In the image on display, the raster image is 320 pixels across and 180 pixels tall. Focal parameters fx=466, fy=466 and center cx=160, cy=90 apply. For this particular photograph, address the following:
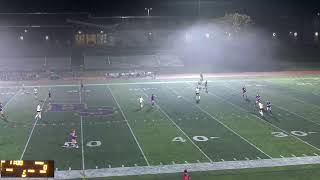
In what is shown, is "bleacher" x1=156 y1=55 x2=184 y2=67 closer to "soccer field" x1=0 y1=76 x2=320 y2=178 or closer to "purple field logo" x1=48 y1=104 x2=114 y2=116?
"soccer field" x1=0 y1=76 x2=320 y2=178

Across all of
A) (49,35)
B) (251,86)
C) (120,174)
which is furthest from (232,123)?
(49,35)

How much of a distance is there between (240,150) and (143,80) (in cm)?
3093

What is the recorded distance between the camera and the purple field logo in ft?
106

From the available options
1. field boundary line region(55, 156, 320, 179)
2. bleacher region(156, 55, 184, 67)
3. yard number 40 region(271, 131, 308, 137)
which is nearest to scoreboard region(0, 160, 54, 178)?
field boundary line region(55, 156, 320, 179)

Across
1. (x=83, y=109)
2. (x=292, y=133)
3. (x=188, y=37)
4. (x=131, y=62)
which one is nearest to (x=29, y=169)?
(x=292, y=133)

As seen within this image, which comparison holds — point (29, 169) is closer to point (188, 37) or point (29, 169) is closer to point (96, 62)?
point (96, 62)

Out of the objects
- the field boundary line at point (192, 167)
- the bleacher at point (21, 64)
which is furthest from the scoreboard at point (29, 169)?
the bleacher at point (21, 64)

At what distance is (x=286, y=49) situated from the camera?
80.9 m

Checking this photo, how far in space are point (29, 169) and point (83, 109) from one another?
22.5m

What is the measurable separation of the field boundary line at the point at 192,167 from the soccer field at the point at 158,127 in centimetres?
35

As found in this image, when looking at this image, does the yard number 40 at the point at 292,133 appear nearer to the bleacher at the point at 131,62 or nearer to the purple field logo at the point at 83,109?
the purple field logo at the point at 83,109

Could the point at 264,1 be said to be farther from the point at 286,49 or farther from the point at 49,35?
the point at 49,35

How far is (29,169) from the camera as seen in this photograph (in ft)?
38.3

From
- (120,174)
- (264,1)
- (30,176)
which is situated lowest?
(120,174)
